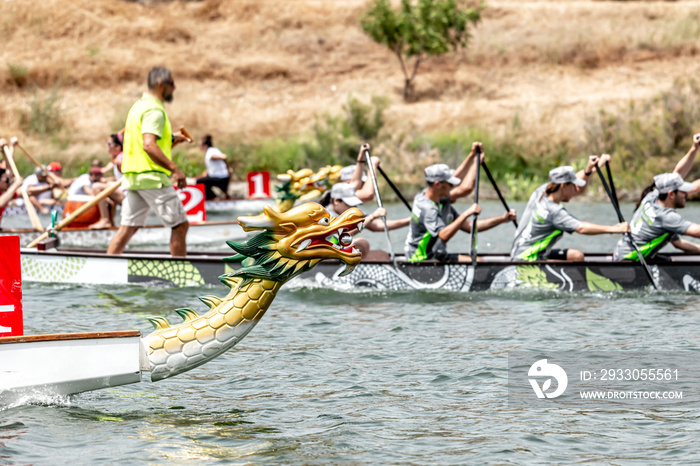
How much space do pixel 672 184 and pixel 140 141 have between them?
5417 mm

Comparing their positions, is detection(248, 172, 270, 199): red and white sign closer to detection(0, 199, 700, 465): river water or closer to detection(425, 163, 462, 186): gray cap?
detection(0, 199, 700, 465): river water

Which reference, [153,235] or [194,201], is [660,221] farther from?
[153,235]

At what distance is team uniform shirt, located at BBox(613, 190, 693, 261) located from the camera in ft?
33.5

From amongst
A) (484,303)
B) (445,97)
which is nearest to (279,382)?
(484,303)

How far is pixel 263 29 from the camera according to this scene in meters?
45.8

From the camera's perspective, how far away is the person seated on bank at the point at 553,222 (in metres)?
10.2

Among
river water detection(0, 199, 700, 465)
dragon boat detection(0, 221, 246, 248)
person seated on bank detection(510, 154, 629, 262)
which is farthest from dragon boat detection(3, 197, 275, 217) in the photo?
person seated on bank detection(510, 154, 629, 262)

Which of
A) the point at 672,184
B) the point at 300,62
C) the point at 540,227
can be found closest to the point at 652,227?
the point at 672,184

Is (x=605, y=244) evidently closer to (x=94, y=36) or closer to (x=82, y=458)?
(x=82, y=458)

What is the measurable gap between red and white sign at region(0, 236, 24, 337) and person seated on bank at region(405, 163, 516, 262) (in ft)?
17.8

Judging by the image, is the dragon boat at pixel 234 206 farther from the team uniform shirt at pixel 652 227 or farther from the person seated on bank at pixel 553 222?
the team uniform shirt at pixel 652 227

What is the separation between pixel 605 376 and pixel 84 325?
4.84 metres

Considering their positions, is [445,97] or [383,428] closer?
[383,428]

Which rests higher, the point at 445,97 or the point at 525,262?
the point at 445,97
